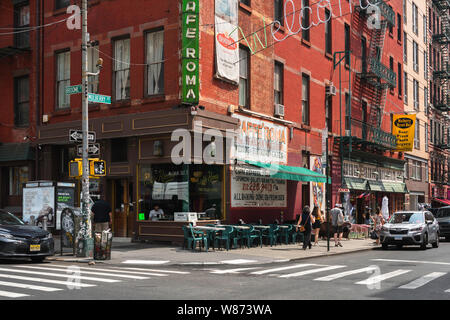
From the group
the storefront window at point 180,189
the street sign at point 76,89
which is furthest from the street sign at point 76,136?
the storefront window at point 180,189

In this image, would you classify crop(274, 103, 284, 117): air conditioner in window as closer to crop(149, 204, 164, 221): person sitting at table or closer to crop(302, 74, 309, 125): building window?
crop(302, 74, 309, 125): building window

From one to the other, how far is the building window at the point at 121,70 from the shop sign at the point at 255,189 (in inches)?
214

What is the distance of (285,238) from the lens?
22.3m

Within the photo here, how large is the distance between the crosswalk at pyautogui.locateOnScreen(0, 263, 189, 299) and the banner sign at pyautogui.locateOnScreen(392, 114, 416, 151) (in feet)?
93.0

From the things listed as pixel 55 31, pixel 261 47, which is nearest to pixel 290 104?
pixel 261 47

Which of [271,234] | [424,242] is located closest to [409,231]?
[424,242]

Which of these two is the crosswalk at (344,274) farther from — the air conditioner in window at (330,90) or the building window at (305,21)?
the air conditioner in window at (330,90)

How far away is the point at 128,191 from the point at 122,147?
1.79 meters

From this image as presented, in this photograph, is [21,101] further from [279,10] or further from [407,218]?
[407,218]

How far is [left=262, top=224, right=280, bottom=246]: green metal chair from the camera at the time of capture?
20.7 meters

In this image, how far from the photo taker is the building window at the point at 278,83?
2500 cm

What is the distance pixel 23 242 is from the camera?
14.3 meters
